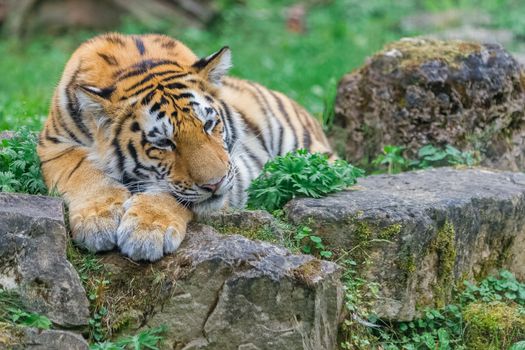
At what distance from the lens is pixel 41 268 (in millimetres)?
3895

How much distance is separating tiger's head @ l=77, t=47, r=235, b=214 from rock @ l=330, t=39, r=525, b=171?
1.89 meters

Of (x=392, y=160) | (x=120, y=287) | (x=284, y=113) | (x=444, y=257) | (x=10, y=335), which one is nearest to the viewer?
(x=10, y=335)

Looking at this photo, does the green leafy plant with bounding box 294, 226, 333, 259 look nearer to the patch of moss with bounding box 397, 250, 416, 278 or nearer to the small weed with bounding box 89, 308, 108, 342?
the patch of moss with bounding box 397, 250, 416, 278

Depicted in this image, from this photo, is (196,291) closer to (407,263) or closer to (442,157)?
(407,263)

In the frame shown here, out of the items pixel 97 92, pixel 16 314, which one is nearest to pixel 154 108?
pixel 97 92

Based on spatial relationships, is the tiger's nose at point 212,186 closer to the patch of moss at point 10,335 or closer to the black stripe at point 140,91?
the black stripe at point 140,91

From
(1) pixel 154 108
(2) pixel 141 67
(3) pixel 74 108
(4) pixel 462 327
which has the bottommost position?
(4) pixel 462 327

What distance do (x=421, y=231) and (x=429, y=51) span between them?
213cm

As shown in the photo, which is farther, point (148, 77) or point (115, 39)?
point (115, 39)

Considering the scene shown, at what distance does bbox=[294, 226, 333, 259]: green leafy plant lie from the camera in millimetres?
4469

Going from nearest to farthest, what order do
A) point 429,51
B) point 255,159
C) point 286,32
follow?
point 255,159 < point 429,51 < point 286,32

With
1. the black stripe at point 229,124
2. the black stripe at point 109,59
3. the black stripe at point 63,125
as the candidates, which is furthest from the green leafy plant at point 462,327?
the black stripe at point 109,59

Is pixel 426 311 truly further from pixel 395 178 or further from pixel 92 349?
pixel 92 349

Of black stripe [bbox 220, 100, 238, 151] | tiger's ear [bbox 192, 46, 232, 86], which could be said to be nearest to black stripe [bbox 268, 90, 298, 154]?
black stripe [bbox 220, 100, 238, 151]
